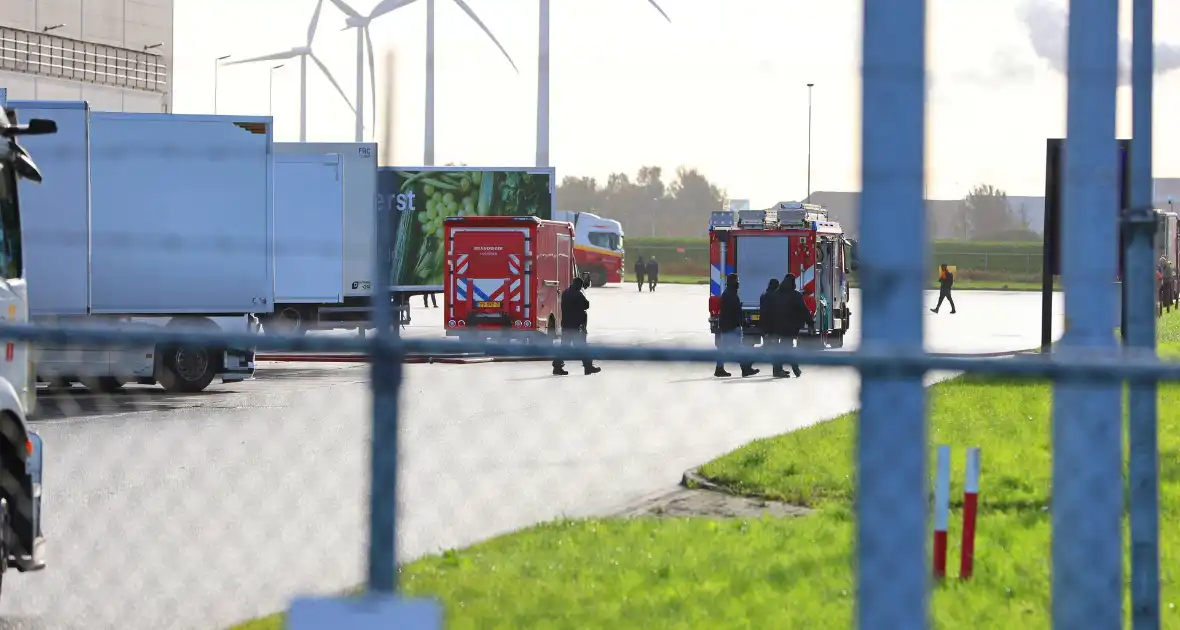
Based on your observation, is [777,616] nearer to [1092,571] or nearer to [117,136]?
[1092,571]

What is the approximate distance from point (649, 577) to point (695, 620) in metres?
0.87

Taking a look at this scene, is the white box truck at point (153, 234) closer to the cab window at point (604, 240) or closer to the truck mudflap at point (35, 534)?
the truck mudflap at point (35, 534)

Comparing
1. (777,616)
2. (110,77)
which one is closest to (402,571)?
(777,616)

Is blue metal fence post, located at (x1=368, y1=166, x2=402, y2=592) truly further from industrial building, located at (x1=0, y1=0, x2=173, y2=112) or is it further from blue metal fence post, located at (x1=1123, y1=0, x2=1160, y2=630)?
industrial building, located at (x1=0, y1=0, x2=173, y2=112)

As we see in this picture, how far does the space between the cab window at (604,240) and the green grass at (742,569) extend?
64370mm

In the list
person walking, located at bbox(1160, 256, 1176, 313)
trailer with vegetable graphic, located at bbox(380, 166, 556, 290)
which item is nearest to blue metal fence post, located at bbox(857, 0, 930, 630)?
trailer with vegetable graphic, located at bbox(380, 166, 556, 290)

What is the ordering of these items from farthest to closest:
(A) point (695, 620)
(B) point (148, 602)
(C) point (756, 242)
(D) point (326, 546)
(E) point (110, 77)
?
(E) point (110, 77) → (C) point (756, 242) → (D) point (326, 546) → (B) point (148, 602) → (A) point (695, 620)

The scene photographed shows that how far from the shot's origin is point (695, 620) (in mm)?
7035

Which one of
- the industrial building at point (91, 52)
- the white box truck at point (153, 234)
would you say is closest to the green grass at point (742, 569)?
the white box truck at point (153, 234)

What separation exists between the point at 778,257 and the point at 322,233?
9.91 m

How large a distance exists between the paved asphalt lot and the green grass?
0.83 meters

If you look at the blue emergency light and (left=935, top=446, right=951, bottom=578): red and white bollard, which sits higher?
the blue emergency light

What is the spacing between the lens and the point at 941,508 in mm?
7902

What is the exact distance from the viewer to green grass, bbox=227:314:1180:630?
23.2ft
